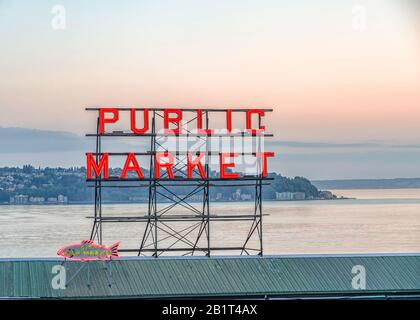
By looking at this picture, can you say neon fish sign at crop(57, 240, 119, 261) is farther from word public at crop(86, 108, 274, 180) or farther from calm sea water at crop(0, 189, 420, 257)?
calm sea water at crop(0, 189, 420, 257)

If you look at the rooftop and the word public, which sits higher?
the word public

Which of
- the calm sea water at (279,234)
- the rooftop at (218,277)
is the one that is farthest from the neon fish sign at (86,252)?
the calm sea water at (279,234)

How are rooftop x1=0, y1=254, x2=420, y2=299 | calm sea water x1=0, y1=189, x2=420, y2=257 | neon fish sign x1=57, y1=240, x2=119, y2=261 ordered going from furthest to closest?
calm sea water x1=0, y1=189, x2=420, y2=257, neon fish sign x1=57, y1=240, x2=119, y2=261, rooftop x1=0, y1=254, x2=420, y2=299

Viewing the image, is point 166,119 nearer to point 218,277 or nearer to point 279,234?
point 218,277

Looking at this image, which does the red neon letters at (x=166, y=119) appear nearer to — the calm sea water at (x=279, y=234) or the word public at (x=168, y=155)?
the word public at (x=168, y=155)

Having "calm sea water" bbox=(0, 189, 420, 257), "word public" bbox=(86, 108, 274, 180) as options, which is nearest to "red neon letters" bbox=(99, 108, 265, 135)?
"word public" bbox=(86, 108, 274, 180)

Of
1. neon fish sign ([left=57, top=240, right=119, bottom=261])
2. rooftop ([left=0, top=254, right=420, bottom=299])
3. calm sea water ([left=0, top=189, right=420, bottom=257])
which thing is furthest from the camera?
calm sea water ([left=0, top=189, right=420, bottom=257])

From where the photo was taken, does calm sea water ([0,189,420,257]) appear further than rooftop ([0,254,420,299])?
Yes

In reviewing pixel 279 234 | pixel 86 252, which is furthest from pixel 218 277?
pixel 279 234

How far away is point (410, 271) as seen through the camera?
35.1m

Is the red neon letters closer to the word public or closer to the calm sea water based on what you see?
the word public
